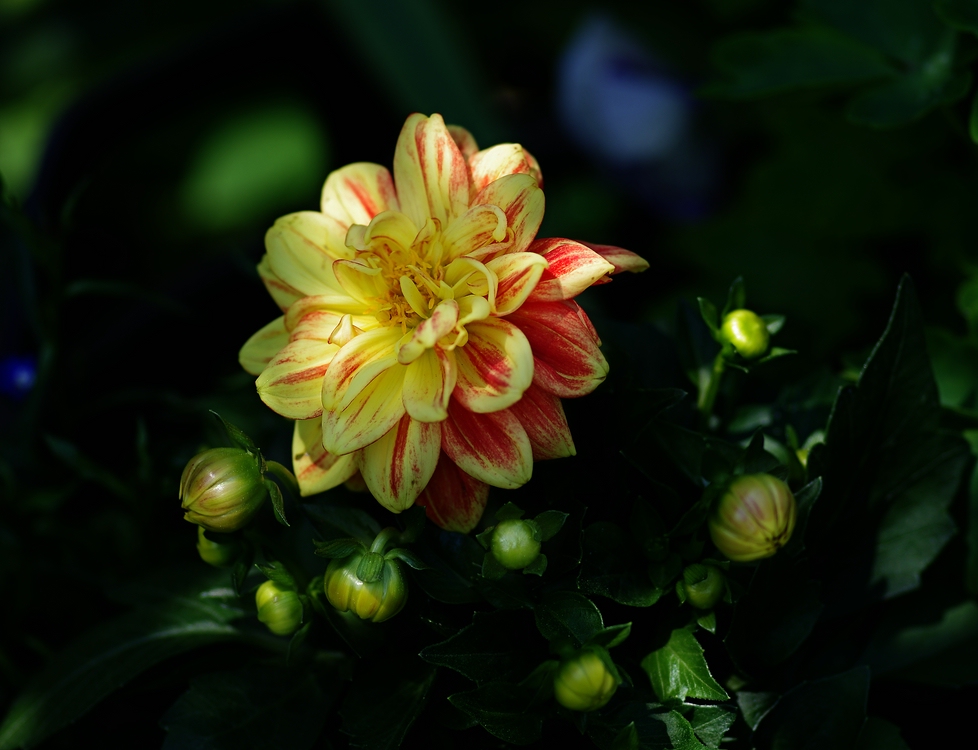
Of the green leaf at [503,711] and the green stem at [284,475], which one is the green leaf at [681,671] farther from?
the green stem at [284,475]

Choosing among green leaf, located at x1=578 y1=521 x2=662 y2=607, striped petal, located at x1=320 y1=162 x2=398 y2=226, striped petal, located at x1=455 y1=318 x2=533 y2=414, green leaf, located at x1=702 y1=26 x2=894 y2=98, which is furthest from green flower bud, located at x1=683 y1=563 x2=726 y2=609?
green leaf, located at x1=702 y1=26 x2=894 y2=98

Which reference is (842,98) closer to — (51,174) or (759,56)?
(759,56)

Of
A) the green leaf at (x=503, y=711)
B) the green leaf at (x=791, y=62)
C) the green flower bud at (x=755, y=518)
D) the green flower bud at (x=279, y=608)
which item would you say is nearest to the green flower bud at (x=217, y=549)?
the green flower bud at (x=279, y=608)

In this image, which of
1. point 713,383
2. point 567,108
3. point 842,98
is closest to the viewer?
point 713,383

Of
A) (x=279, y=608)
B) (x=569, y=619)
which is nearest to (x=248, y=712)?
(x=279, y=608)

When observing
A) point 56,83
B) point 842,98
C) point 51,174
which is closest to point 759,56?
point 842,98

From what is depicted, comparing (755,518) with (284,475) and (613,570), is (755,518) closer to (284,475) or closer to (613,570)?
(613,570)

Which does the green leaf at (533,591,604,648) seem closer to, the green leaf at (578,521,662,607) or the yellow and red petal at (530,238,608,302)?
the green leaf at (578,521,662,607)
